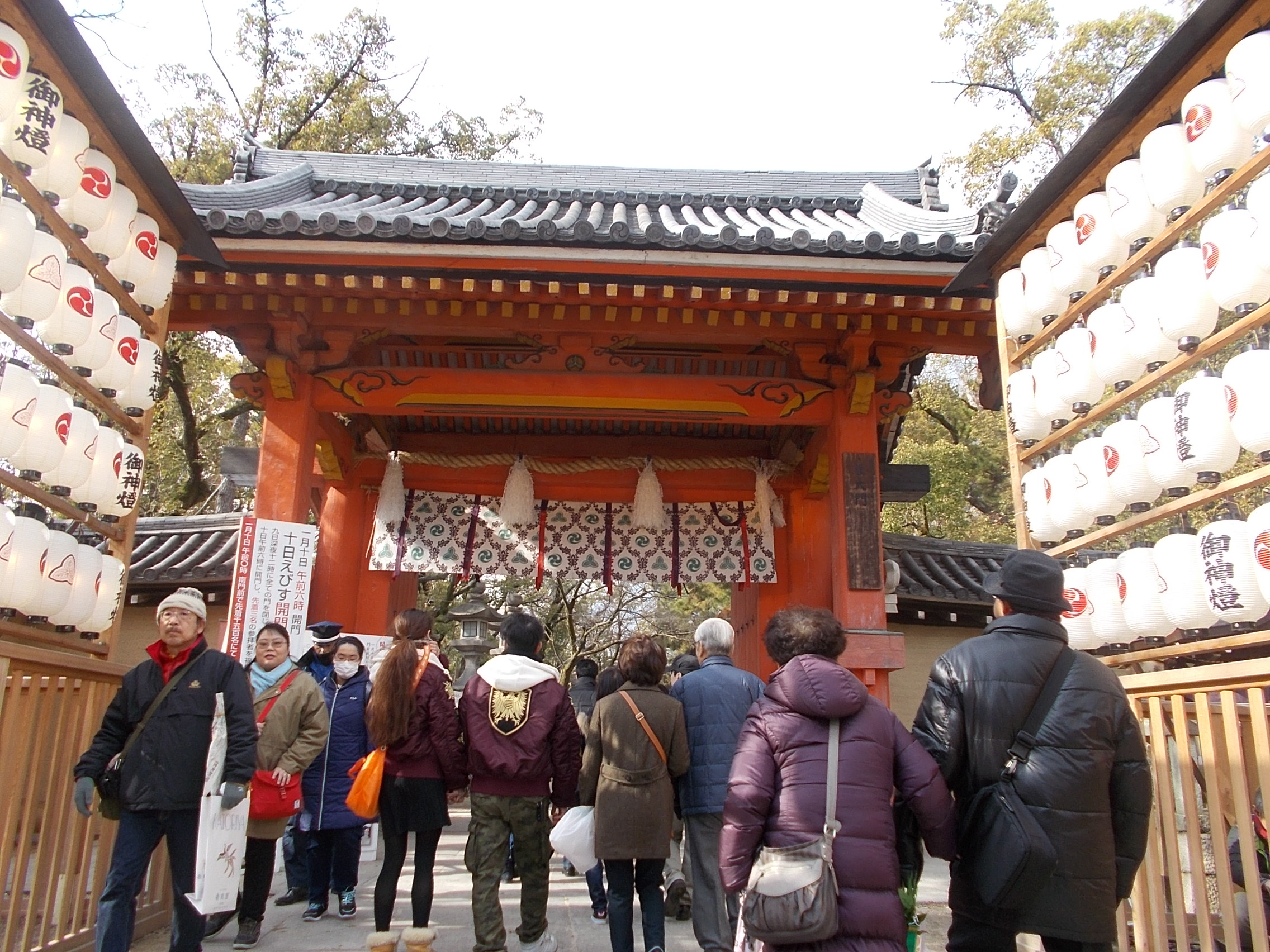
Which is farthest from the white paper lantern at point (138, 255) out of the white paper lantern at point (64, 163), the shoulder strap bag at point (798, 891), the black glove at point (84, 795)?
the shoulder strap bag at point (798, 891)

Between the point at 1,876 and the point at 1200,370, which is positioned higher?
the point at 1200,370

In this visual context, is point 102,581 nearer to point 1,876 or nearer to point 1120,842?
point 1,876

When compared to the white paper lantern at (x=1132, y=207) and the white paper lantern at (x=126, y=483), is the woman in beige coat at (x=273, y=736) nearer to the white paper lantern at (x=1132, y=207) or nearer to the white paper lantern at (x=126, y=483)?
the white paper lantern at (x=126, y=483)

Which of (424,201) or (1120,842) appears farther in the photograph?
(424,201)

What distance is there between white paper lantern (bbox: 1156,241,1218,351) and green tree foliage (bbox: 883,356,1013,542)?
12.9 metres

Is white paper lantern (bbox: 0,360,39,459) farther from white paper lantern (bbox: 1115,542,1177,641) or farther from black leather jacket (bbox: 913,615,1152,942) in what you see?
white paper lantern (bbox: 1115,542,1177,641)

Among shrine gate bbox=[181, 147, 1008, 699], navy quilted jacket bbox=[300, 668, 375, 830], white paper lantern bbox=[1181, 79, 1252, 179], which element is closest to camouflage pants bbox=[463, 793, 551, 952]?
navy quilted jacket bbox=[300, 668, 375, 830]

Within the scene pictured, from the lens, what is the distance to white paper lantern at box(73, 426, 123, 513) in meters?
4.96

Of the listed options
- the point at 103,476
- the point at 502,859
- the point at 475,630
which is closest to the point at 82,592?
the point at 103,476

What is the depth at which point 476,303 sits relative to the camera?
6.84m

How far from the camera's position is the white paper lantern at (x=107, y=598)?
4988 millimetres

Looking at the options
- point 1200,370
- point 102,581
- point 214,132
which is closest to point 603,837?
point 102,581

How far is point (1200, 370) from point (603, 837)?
356cm

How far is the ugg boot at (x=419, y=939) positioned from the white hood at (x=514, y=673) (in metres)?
1.21
